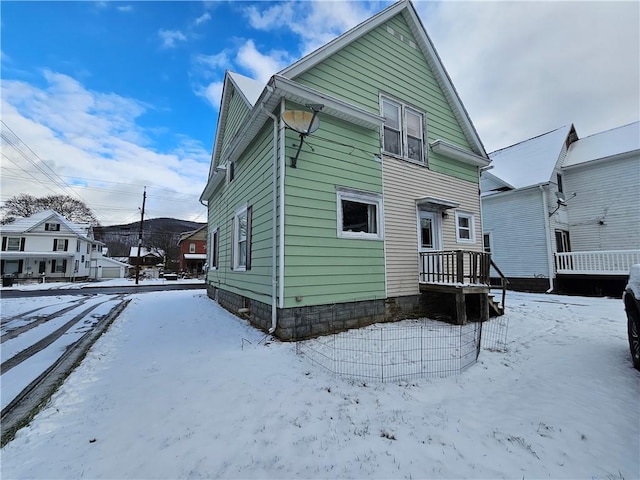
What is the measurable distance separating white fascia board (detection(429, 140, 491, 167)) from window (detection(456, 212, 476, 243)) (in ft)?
5.80

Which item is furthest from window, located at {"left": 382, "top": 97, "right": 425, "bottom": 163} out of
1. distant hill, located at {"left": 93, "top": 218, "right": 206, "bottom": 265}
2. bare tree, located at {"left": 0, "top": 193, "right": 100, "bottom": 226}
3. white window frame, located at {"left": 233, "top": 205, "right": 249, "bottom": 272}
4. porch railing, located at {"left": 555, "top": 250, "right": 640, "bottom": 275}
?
distant hill, located at {"left": 93, "top": 218, "right": 206, "bottom": 265}

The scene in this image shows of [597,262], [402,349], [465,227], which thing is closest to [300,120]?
[402,349]

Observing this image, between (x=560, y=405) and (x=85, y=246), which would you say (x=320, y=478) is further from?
→ (x=85, y=246)

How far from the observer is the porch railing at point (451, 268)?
691 cm

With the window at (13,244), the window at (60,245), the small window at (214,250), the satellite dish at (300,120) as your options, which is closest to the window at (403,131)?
the satellite dish at (300,120)

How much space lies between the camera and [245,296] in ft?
24.8

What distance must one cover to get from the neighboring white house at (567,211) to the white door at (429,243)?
28.0 feet

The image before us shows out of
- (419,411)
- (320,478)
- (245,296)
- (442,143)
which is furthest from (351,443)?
(442,143)

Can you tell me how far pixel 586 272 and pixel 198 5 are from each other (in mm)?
17805

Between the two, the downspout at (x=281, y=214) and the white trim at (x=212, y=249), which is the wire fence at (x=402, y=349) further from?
the white trim at (x=212, y=249)

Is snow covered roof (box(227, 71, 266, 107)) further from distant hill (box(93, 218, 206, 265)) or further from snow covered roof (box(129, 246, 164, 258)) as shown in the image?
distant hill (box(93, 218, 206, 265))

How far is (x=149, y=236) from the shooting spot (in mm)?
62875

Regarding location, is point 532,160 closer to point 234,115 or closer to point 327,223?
point 327,223

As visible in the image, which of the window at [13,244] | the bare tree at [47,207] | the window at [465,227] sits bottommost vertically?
the window at [465,227]
